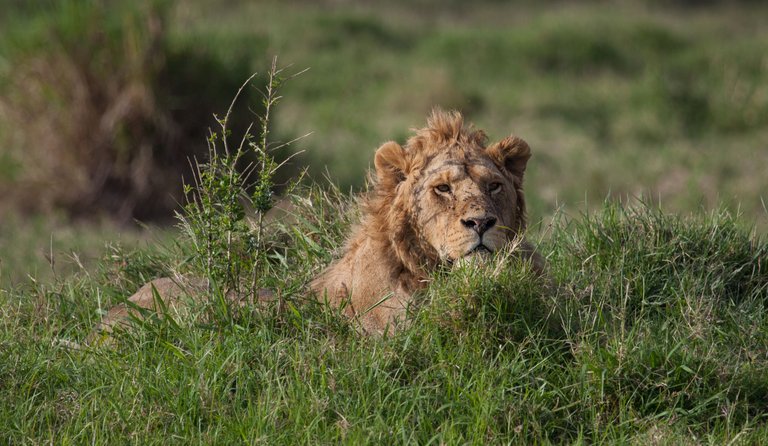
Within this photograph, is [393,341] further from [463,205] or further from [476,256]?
[463,205]

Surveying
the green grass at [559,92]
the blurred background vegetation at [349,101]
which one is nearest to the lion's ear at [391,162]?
the blurred background vegetation at [349,101]

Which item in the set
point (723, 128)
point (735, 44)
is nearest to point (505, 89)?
point (723, 128)

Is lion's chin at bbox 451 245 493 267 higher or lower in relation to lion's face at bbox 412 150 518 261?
lower

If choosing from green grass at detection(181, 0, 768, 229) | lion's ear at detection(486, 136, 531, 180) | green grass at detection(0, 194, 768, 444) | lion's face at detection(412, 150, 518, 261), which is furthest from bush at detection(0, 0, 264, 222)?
lion's face at detection(412, 150, 518, 261)

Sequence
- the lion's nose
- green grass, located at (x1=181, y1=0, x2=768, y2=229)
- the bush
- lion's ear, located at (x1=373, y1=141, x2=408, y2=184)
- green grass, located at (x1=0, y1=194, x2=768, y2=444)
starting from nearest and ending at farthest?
1. green grass, located at (x1=0, y1=194, x2=768, y2=444)
2. the lion's nose
3. lion's ear, located at (x1=373, y1=141, x2=408, y2=184)
4. the bush
5. green grass, located at (x1=181, y1=0, x2=768, y2=229)

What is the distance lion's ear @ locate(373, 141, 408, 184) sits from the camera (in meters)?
5.05

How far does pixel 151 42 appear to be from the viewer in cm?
1222

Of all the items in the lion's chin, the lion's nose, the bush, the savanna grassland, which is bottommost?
the bush

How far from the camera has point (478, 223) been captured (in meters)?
4.64

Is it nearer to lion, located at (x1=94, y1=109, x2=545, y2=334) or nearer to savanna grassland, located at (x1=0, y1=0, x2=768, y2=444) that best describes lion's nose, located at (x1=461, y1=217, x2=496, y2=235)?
lion, located at (x1=94, y1=109, x2=545, y2=334)

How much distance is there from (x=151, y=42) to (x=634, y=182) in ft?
17.9

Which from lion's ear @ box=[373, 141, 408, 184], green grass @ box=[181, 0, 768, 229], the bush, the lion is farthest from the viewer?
green grass @ box=[181, 0, 768, 229]

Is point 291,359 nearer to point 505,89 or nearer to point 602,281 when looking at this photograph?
point 602,281

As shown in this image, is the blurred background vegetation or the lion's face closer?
the lion's face
